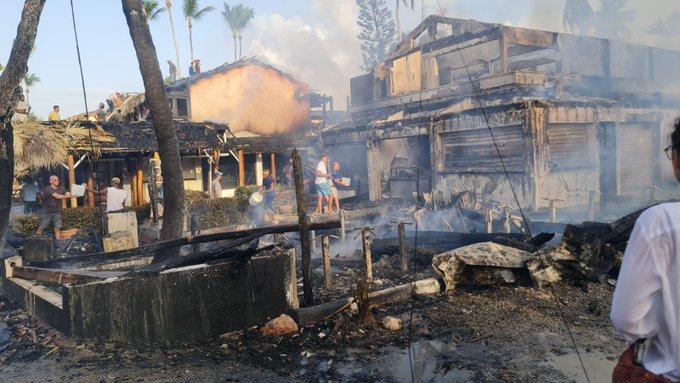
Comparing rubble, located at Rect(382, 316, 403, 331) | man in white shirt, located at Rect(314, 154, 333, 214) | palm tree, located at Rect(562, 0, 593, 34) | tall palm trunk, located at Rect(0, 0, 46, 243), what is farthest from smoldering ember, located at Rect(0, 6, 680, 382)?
palm tree, located at Rect(562, 0, 593, 34)

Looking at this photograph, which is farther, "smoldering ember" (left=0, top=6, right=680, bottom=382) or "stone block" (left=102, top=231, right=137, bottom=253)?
"stone block" (left=102, top=231, right=137, bottom=253)

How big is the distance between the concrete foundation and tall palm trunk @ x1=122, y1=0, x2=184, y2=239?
6.25 ft

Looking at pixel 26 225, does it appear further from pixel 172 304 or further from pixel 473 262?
pixel 473 262

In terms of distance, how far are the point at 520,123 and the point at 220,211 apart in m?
10.1

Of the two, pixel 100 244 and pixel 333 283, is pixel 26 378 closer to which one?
pixel 333 283

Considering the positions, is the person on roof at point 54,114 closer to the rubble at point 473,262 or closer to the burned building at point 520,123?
the burned building at point 520,123

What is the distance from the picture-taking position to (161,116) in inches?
289

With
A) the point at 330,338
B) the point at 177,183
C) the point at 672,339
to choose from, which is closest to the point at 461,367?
the point at 330,338

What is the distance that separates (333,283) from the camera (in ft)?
27.7

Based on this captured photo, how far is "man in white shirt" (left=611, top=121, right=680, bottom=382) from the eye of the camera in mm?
1665

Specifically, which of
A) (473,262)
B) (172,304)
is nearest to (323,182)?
(473,262)

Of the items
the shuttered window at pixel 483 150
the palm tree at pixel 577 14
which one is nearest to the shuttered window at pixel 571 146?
the shuttered window at pixel 483 150

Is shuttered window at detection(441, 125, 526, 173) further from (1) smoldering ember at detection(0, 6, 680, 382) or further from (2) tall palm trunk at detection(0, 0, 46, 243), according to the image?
Answer: (2) tall palm trunk at detection(0, 0, 46, 243)

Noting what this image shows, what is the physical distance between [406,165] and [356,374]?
14927 mm
